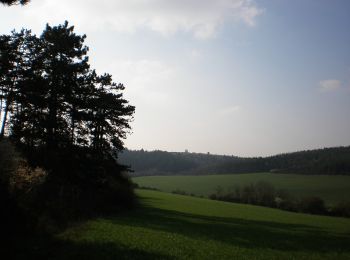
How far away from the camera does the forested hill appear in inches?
4702

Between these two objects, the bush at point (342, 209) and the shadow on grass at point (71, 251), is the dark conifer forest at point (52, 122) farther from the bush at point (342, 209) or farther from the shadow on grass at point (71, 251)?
the bush at point (342, 209)

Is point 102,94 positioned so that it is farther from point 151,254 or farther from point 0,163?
point 151,254

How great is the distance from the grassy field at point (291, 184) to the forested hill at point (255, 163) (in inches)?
337

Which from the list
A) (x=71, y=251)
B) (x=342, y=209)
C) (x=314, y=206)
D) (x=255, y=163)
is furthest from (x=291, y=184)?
(x=71, y=251)

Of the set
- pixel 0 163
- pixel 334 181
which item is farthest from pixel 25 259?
pixel 334 181

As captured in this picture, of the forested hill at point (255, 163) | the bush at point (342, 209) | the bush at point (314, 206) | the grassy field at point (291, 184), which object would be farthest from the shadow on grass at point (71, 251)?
the forested hill at point (255, 163)

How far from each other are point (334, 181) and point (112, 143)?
79634mm

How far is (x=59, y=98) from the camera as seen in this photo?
103 ft

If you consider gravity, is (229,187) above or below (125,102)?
below

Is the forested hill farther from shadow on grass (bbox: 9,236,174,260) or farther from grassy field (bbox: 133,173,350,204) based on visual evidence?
shadow on grass (bbox: 9,236,174,260)

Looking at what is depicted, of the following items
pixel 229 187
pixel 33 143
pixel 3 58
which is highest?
pixel 3 58

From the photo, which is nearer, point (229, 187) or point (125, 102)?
point (125, 102)

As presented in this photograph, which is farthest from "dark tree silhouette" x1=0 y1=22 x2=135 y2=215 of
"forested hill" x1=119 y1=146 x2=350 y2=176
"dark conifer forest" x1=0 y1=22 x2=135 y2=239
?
"forested hill" x1=119 y1=146 x2=350 y2=176

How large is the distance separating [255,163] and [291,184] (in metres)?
43.4
